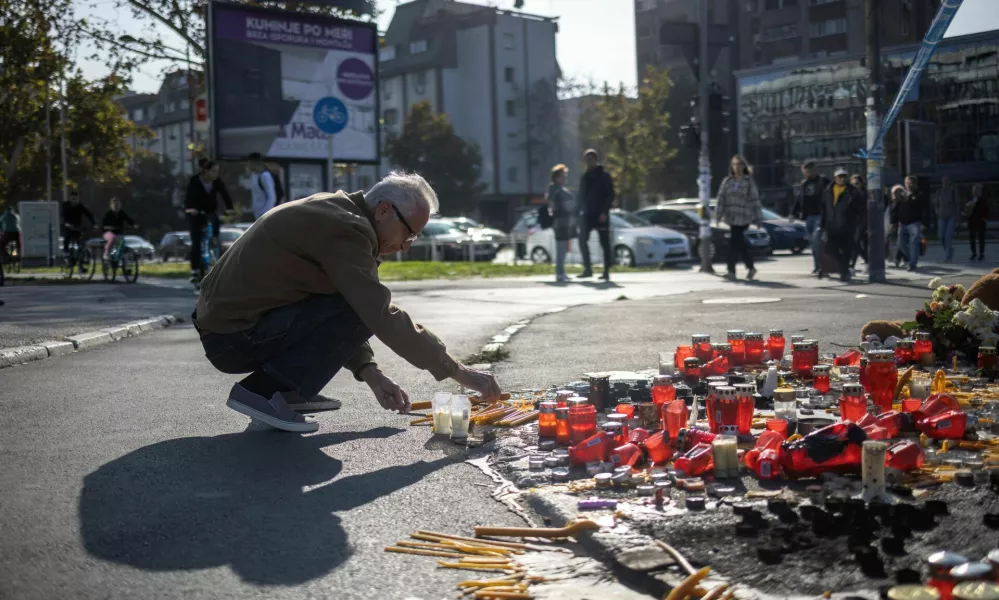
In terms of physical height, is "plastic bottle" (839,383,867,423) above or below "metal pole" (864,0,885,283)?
below

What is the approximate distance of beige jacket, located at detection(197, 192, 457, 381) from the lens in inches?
179

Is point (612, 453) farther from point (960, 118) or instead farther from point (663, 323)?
point (960, 118)

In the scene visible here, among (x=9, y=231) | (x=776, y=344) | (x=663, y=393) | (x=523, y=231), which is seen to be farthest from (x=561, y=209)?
(x=9, y=231)

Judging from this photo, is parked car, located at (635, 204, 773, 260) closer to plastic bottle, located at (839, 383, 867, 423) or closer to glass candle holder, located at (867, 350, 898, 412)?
glass candle holder, located at (867, 350, 898, 412)

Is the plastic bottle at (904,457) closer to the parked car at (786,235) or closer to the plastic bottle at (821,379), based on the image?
the plastic bottle at (821,379)

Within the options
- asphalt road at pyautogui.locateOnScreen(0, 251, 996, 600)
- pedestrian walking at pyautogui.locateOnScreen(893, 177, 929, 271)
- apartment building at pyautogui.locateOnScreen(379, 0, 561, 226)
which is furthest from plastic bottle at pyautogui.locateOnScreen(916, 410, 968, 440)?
apartment building at pyautogui.locateOnScreen(379, 0, 561, 226)

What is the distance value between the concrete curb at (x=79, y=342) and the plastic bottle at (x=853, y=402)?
6306 millimetres

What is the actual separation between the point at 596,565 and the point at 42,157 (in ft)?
151

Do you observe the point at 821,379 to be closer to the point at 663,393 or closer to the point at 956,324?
the point at 663,393

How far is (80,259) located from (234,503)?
20243 mm

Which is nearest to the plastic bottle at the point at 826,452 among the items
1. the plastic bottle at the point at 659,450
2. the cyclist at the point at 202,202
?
the plastic bottle at the point at 659,450

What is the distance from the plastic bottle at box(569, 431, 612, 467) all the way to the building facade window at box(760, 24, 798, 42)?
65182 mm

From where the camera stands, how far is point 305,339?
4816 mm

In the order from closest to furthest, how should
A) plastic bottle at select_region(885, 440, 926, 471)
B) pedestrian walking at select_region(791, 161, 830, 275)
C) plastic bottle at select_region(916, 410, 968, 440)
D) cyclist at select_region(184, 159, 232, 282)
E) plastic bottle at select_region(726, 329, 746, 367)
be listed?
plastic bottle at select_region(885, 440, 926, 471), plastic bottle at select_region(916, 410, 968, 440), plastic bottle at select_region(726, 329, 746, 367), cyclist at select_region(184, 159, 232, 282), pedestrian walking at select_region(791, 161, 830, 275)
